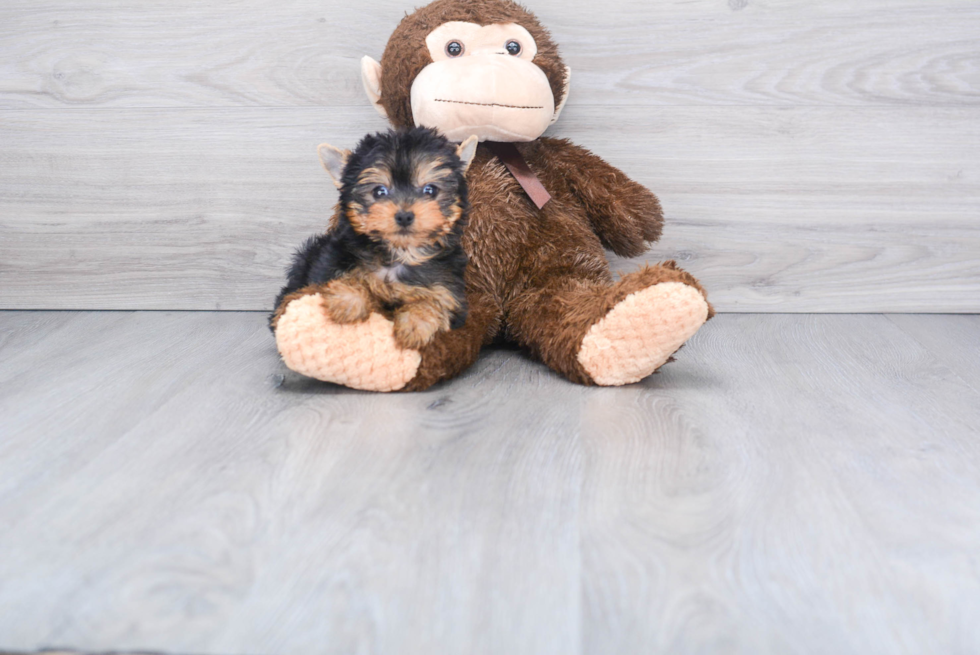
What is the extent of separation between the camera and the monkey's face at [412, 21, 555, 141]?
116cm

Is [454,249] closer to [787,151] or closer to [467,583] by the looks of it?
[467,583]

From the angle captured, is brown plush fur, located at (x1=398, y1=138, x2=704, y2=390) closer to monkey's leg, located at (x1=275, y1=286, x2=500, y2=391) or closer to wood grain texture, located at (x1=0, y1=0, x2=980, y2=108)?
monkey's leg, located at (x1=275, y1=286, x2=500, y2=391)

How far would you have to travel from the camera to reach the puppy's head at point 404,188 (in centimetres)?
99

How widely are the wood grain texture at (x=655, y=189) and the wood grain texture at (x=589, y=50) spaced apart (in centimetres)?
4

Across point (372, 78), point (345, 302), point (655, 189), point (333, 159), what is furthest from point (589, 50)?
point (345, 302)

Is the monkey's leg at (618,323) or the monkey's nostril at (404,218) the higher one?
the monkey's nostril at (404,218)

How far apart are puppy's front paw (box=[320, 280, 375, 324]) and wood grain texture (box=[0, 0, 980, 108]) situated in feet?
1.88

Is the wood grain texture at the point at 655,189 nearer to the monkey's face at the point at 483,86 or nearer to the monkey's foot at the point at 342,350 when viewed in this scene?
the monkey's face at the point at 483,86

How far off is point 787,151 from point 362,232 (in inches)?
34.2

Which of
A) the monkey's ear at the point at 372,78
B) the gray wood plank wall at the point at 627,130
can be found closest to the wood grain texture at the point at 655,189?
the gray wood plank wall at the point at 627,130

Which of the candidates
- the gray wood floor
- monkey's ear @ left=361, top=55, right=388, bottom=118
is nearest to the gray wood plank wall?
monkey's ear @ left=361, top=55, right=388, bottom=118

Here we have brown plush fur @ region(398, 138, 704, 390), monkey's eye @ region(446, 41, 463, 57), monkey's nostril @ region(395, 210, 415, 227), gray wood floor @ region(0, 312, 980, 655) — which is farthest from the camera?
monkey's eye @ region(446, 41, 463, 57)

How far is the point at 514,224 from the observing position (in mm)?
1234

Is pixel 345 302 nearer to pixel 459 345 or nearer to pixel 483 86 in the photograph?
pixel 459 345
